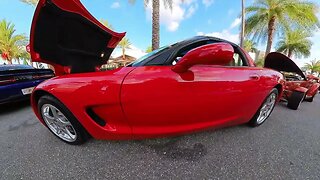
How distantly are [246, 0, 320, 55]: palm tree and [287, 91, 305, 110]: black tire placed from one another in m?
Result: 9.54

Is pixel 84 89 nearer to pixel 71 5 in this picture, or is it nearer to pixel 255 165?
pixel 71 5

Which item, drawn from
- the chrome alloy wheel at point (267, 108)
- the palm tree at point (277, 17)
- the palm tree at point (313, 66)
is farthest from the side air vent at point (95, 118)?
the palm tree at point (313, 66)

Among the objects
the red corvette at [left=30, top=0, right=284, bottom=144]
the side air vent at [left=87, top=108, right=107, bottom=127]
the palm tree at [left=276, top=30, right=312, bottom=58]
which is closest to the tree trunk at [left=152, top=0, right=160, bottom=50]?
the red corvette at [left=30, top=0, right=284, bottom=144]

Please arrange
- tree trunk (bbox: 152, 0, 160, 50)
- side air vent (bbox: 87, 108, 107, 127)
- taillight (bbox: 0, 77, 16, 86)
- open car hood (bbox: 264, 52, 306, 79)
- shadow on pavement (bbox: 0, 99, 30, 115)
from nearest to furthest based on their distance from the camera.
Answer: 1. side air vent (bbox: 87, 108, 107, 127)
2. taillight (bbox: 0, 77, 16, 86)
3. shadow on pavement (bbox: 0, 99, 30, 115)
4. open car hood (bbox: 264, 52, 306, 79)
5. tree trunk (bbox: 152, 0, 160, 50)

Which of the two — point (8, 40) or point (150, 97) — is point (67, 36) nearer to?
point (150, 97)

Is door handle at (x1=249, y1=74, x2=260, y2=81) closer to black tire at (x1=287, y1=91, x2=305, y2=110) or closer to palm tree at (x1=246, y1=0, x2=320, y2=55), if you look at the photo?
black tire at (x1=287, y1=91, x2=305, y2=110)

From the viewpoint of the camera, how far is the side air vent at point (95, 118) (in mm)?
1518

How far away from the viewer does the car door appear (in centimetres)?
139

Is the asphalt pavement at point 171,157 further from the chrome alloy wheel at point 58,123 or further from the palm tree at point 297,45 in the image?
the palm tree at point 297,45

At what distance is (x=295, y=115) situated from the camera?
10.6 feet

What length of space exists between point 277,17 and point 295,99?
10.2 meters

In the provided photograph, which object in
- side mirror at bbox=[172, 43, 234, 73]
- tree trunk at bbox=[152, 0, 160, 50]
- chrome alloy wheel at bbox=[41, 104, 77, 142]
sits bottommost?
chrome alloy wheel at bbox=[41, 104, 77, 142]

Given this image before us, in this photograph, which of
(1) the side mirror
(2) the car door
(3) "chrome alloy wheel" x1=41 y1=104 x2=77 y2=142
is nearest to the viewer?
(1) the side mirror

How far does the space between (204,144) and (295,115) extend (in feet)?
8.42
